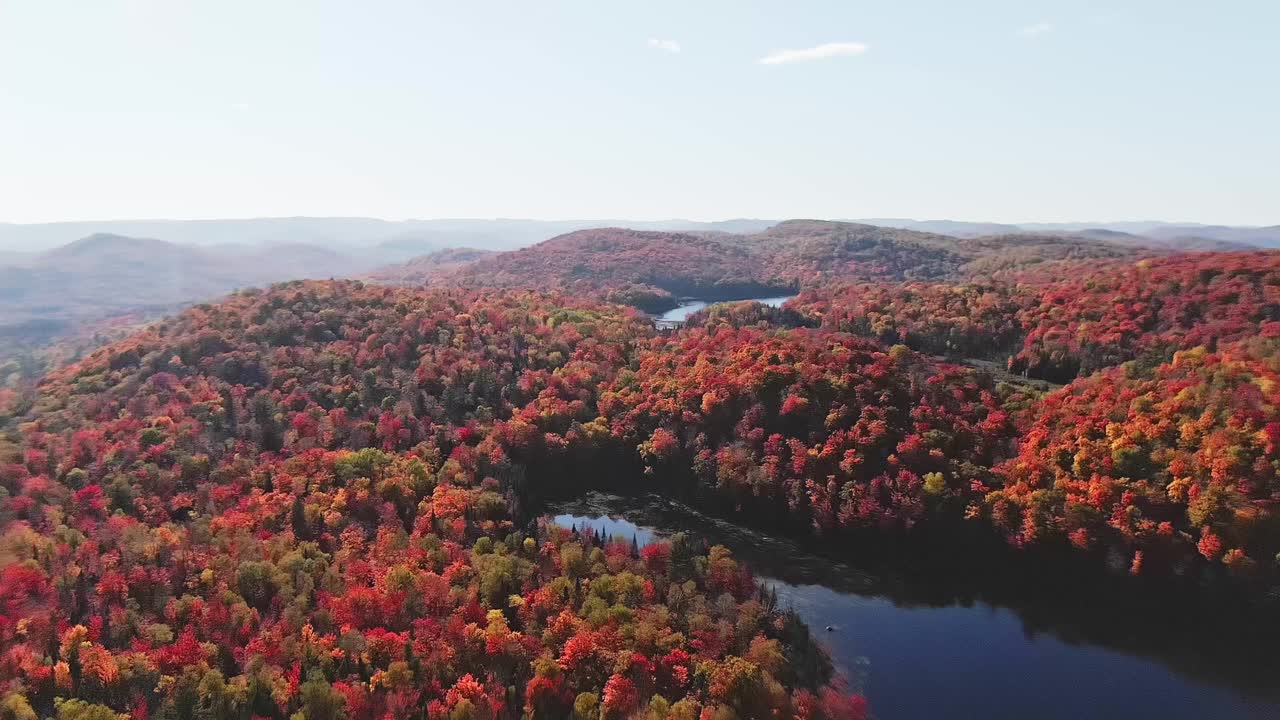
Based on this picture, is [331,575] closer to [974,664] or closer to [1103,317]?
[974,664]

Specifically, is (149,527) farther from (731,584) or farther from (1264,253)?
(1264,253)

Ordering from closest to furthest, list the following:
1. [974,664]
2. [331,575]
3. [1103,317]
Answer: [974,664] → [331,575] → [1103,317]

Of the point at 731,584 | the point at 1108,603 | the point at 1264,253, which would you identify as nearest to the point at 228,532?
the point at 731,584

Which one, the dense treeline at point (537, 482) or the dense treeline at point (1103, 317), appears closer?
the dense treeline at point (537, 482)

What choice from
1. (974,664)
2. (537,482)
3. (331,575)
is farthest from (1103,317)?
(331,575)

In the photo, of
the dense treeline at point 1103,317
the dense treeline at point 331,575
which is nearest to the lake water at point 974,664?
the dense treeline at point 331,575

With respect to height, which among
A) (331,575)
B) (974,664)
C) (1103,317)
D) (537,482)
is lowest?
(974,664)

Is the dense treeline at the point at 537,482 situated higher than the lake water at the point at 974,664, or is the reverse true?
the dense treeline at the point at 537,482

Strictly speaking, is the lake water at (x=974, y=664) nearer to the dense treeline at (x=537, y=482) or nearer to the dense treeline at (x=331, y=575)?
the dense treeline at (x=331, y=575)
